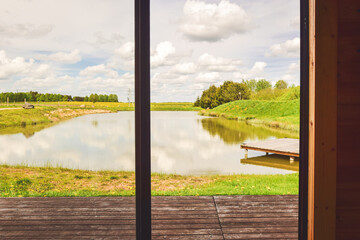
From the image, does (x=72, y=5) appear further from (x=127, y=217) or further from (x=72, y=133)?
(x=127, y=217)

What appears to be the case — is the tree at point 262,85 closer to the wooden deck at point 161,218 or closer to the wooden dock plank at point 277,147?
the wooden dock plank at point 277,147

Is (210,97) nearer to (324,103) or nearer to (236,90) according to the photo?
(236,90)

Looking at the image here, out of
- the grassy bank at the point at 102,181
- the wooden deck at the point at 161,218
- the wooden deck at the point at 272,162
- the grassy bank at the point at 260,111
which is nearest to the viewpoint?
the wooden deck at the point at 161,218

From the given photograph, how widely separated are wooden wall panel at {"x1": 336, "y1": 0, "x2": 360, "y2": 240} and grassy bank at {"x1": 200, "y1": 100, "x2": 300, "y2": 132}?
448 inches

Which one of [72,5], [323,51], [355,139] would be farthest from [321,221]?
[72,5]

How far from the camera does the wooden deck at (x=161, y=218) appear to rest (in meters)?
2.00

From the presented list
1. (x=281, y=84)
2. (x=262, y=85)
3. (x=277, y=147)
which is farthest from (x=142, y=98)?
(x=281, y=84)

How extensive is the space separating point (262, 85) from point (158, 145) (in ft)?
17.6

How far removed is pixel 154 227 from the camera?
2086 mm

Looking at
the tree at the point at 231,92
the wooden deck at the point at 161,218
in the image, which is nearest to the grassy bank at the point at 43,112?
the tree at the point at 231,92

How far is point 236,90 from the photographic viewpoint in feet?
40.3

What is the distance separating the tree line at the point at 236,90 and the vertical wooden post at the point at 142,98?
1065 centimetres

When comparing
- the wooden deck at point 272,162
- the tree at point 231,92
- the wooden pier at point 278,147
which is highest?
the tree at point 231,92

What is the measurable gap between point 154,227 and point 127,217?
337 millimetres
